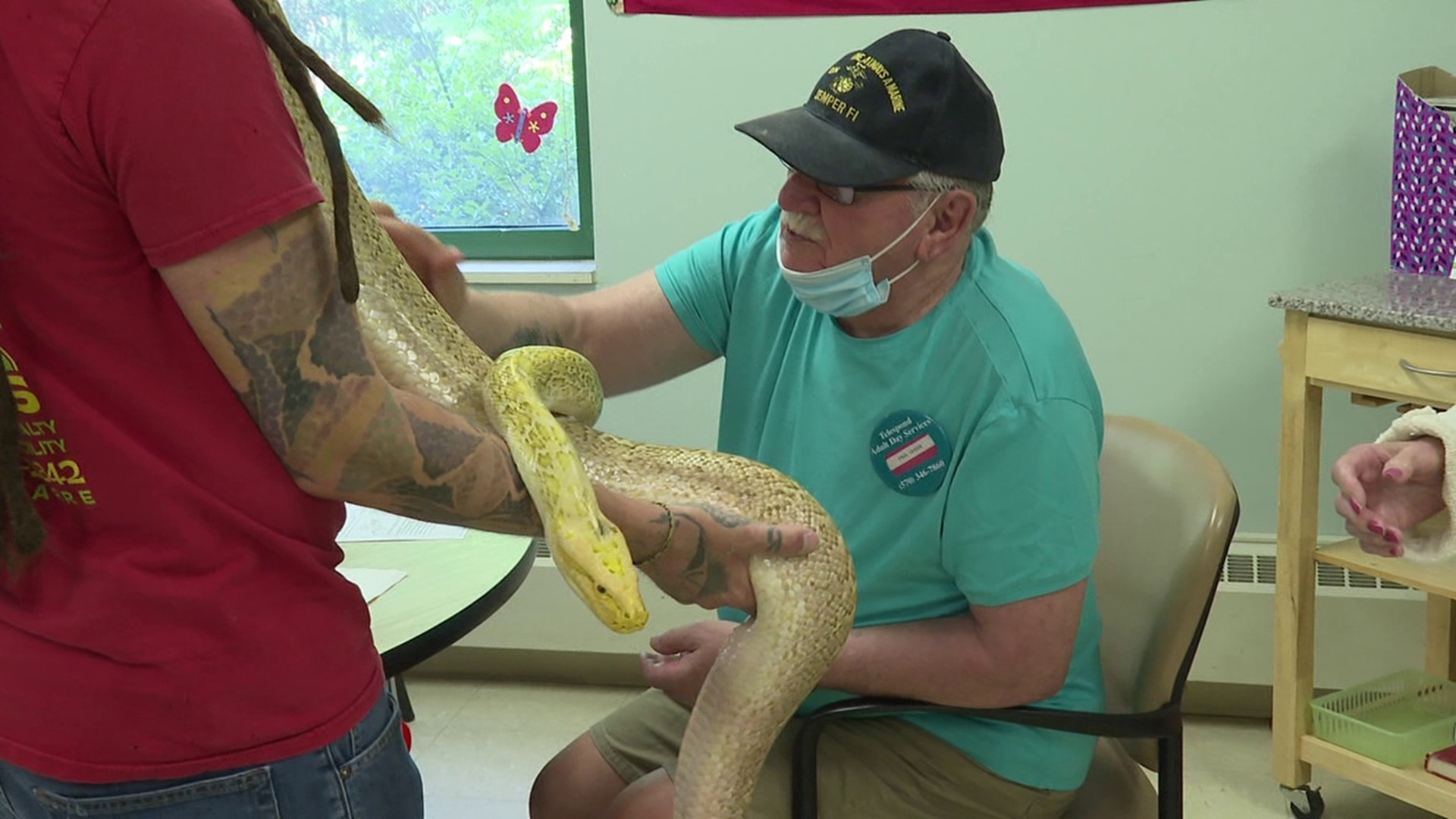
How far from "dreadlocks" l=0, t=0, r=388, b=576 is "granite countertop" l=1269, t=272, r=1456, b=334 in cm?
235

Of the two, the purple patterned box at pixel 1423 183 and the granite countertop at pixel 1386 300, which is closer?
the granite countertop at pixel 1386 300

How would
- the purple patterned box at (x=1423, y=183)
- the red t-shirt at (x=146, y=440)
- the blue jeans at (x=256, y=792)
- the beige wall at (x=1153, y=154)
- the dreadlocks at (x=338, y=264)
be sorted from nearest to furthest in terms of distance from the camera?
the red t-shirt at (x=146, y=440) < the dreadlocks at (x=338, y=264) < the blue jeans at (x=256, y=792) < the purple patterned box at (x=1423, y=183) < the beige wall at (x=1153, y=154)

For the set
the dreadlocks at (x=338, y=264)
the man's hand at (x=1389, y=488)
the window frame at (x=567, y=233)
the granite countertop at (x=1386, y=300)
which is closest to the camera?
the dreadlocks at (x=338, y=264)

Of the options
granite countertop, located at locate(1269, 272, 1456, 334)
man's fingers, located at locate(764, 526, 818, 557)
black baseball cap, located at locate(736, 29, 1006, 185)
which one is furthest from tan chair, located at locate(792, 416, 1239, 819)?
granite countertop, located at locate(1269, 272, 1456, 334)

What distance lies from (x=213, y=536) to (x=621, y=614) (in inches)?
16.1

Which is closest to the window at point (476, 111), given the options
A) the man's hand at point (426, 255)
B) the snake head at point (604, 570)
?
the man's hand at point (426, 255)

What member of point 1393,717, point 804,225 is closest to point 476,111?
point 804,225

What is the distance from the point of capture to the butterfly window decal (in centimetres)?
417

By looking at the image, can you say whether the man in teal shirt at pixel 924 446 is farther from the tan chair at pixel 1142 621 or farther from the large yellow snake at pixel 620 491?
the large yellow snake at pixel 620 491

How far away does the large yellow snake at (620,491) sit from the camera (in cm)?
139

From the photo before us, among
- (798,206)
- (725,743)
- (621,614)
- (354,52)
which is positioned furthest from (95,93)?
(354,52)

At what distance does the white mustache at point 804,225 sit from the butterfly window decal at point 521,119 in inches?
82.1

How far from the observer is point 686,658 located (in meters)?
2.16

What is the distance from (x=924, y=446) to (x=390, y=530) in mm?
980
